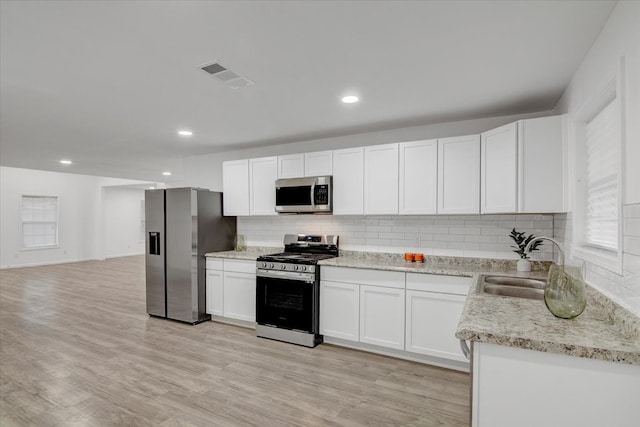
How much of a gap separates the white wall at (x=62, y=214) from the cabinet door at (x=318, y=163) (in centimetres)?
863

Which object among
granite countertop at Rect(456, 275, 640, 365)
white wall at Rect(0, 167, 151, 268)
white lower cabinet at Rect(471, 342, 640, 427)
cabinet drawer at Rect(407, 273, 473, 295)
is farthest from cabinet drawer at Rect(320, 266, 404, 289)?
white wall at Rect(0, 167, 151, 268)

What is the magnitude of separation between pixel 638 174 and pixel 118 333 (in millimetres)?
4937

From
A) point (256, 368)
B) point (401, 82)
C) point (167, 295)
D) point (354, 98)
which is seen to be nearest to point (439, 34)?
point (401, 82)

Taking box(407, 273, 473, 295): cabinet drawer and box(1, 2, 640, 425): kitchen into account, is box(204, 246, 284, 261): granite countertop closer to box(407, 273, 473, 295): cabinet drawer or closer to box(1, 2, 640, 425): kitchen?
box(1, 2, 640, 425): kitchen

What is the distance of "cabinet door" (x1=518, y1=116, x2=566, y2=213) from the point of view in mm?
2682

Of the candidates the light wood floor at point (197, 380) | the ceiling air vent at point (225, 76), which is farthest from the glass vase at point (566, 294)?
the ceiling air vent at point (225, 76)

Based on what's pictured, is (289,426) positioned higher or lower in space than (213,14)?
lower

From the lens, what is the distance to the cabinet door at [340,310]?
356 centimetres

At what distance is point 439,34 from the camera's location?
190 cm

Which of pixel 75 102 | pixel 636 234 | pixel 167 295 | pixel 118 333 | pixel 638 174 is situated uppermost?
pixel 75 102

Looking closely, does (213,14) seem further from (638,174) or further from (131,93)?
(638,174)

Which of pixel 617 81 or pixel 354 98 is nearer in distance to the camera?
pixel 617 81

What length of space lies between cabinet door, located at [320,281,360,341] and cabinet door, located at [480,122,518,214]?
153cm

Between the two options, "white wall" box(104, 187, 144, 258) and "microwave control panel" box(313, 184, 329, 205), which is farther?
"white wall" box(104, 187, 144, 258)
